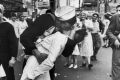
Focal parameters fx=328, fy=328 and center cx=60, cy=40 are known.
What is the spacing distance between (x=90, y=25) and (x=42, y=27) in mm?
7473

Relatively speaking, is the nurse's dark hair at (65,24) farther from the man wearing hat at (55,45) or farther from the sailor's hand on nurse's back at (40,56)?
the sailor's hand on nurse's back at (40,56)

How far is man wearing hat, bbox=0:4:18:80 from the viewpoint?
5.43 metres

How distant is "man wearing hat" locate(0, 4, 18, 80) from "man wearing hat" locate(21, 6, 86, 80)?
1338mm

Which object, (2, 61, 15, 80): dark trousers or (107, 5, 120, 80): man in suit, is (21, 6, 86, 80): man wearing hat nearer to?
(2, 61, 15, 80): dark trousers

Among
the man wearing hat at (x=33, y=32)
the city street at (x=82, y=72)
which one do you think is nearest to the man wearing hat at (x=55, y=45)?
the man wearing hat at (x=33, y=32)

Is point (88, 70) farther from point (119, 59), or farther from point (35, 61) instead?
point (35, 61)

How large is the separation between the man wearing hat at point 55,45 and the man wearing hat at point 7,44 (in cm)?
134

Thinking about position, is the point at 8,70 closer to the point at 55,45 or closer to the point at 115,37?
the point at 55,45

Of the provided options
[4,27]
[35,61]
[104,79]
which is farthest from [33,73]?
[104,79]

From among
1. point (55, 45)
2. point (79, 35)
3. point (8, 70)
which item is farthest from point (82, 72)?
point (55, 45)

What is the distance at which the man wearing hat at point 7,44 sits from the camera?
543cm

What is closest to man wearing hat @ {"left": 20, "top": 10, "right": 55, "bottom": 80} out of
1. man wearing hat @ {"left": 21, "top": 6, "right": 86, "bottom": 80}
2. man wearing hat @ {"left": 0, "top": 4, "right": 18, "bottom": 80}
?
man wearing hat @ {"left": 21, "top": 6, "right": 86, "bottom": 80}

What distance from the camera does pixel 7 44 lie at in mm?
5531

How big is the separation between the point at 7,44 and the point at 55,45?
1.79 metres
